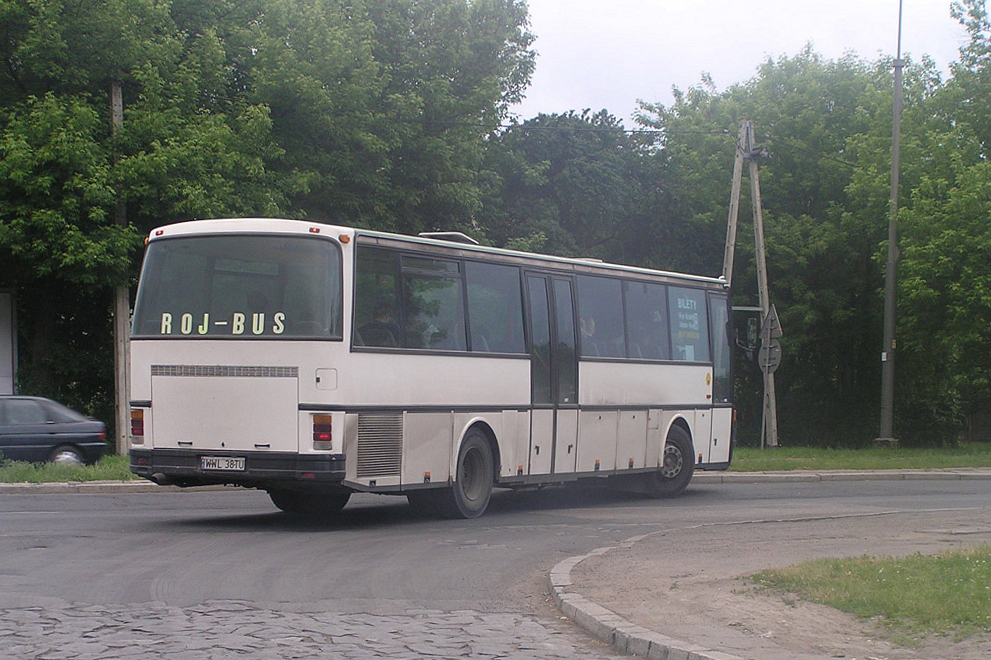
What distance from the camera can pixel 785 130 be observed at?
151ft

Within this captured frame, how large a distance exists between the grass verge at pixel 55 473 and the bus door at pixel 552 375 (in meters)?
6.79

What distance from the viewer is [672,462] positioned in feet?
67.9

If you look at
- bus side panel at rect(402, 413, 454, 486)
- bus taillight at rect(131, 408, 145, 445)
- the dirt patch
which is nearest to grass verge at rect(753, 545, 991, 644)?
the dirt patch

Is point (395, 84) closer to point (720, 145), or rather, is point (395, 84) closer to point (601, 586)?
point (720, 145)

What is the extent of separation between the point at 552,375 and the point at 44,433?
10.3 meters

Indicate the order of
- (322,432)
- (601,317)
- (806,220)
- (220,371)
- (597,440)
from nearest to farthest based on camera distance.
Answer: (322,432) → (220,371) → (597,440) → (601,317) → (806,220)

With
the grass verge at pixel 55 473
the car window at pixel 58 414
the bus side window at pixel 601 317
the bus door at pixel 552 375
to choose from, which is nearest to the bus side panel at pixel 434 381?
the bus door at pixel 552 375

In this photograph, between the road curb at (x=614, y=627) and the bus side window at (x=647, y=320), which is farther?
the bus side window at (x=647, y=320)

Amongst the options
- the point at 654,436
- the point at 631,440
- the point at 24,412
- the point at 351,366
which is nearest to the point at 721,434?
the point at 654,436

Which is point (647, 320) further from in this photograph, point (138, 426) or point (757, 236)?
point (757, 236)

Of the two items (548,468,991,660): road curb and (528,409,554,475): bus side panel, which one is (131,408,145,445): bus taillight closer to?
(528,409,554,475): bus side panel

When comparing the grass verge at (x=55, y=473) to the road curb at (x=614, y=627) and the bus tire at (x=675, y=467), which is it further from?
the road curb at (x=614, y=627)

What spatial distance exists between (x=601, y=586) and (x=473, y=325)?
6460 millimetres

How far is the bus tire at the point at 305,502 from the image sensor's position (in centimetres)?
1655
